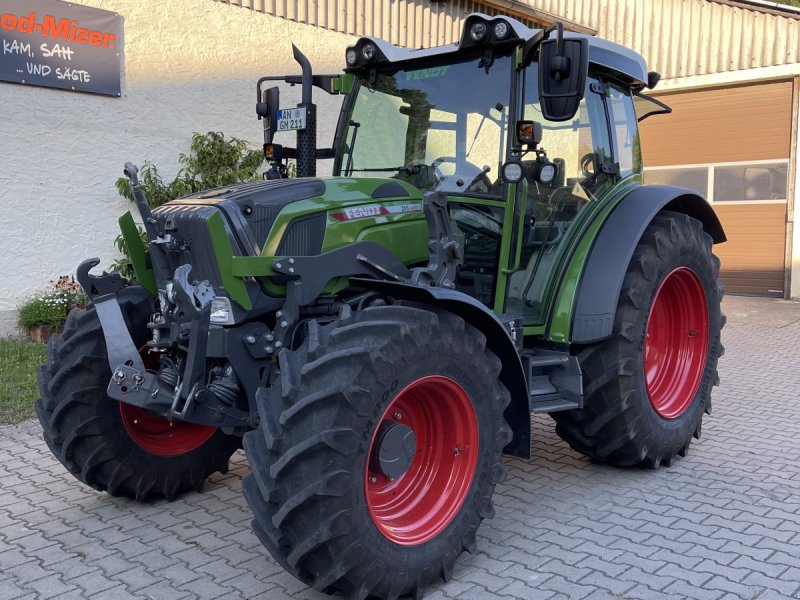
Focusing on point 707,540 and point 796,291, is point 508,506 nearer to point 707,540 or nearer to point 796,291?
point 707,540

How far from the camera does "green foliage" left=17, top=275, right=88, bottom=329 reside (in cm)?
736

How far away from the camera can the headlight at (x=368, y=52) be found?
4180mm

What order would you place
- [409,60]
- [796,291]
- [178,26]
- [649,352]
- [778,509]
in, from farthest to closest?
[796,291] → [178,26] → [649,352] → [409,60] → [778,509]

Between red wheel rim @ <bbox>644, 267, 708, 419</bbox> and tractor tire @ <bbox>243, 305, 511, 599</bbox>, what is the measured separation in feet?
6.07

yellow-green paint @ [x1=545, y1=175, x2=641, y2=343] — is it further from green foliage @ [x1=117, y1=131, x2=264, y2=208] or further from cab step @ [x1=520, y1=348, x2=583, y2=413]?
green foliage @ [x1=117, y1=131, x2=264, y2=208]

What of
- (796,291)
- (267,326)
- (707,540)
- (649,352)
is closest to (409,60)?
(267,326)

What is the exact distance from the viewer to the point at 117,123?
26.6 ft

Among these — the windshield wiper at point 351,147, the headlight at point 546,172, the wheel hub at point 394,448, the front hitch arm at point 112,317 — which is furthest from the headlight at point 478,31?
the front hitch arm at point 112,317

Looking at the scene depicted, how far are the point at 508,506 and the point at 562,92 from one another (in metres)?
2.04

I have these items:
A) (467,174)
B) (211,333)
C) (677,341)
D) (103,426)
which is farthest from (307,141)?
(677,341)

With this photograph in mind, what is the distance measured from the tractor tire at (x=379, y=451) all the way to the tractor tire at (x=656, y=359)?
105 cm

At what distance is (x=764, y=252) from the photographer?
12.0 m

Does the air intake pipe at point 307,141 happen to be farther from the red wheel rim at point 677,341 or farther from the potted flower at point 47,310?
the potted flower at point 47,310

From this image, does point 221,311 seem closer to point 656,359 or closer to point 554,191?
point 554,191
